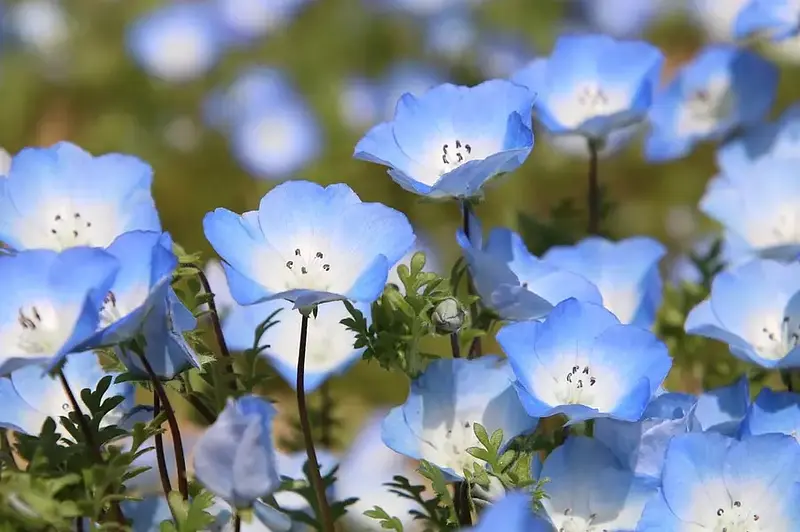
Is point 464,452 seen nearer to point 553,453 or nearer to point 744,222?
point 553,453

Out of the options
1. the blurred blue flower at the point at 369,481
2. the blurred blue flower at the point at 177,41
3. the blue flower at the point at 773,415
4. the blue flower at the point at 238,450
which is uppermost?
the blue flower at the point at 238,450

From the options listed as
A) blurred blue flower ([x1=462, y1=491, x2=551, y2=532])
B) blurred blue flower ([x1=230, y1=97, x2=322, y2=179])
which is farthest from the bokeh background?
blurred blue flower ([x1=462, y1=491, x2=551, y2=532])

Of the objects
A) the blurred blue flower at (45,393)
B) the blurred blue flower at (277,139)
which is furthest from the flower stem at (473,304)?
the blurred blue flower at (277,139)

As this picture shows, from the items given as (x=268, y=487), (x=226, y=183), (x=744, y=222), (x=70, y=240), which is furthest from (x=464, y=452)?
(x=226, y=183)

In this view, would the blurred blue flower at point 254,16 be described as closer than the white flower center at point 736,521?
No

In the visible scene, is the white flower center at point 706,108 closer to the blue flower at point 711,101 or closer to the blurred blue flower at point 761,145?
the blue flower at point 711,101

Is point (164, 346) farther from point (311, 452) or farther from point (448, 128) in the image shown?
point (448, 128)

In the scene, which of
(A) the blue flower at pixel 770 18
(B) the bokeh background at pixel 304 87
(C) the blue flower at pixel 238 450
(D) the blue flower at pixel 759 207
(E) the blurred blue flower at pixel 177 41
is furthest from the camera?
(E) the blurred blue flower at pixel 177 41

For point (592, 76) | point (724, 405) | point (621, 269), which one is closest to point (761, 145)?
point (592, 76)
